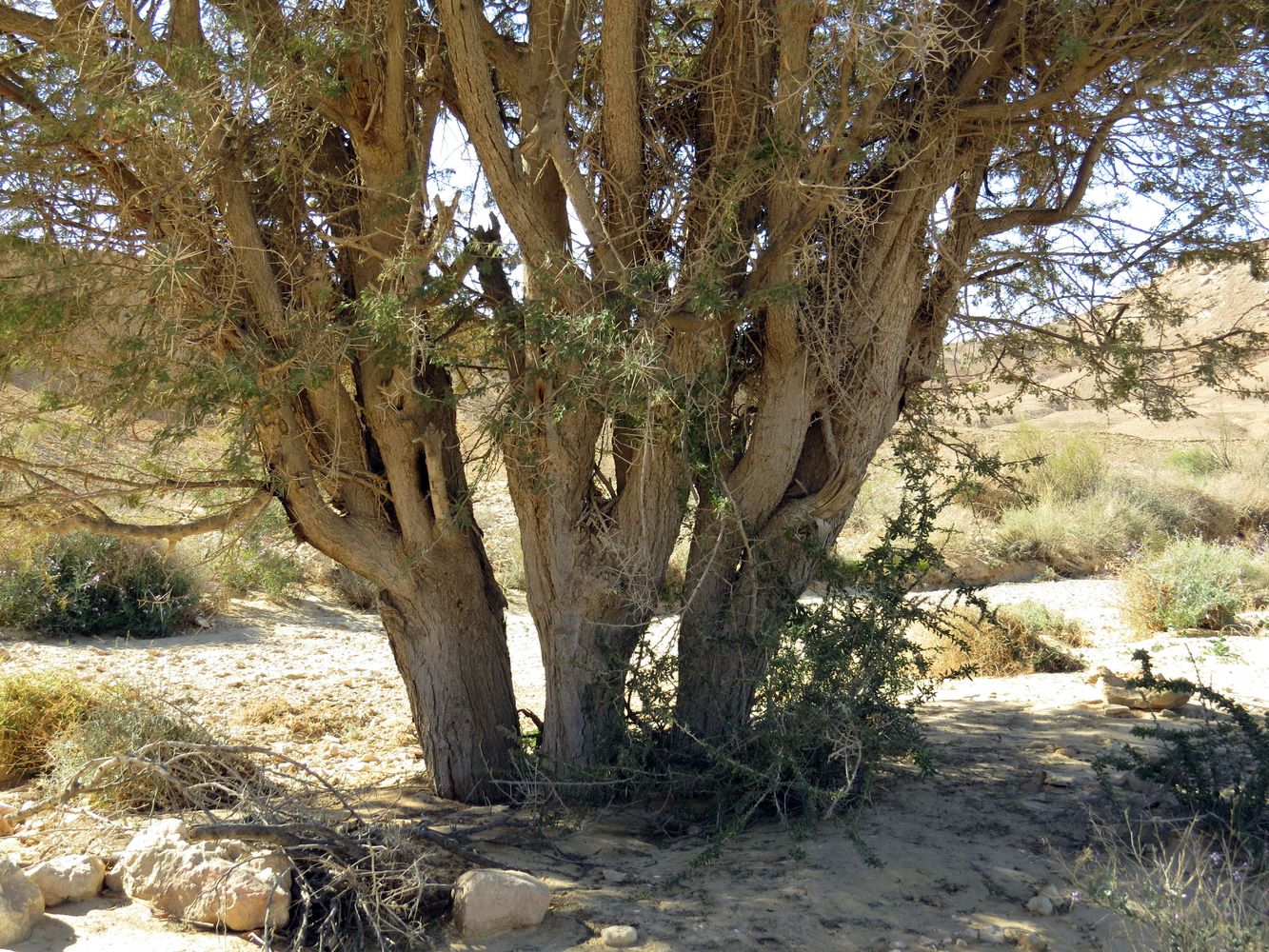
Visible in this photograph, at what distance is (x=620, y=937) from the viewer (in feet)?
13.0

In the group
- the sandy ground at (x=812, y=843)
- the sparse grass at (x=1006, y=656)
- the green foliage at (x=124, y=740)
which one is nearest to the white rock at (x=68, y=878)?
the sandy ground at (x=812, y=843)

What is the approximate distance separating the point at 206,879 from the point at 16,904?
60 cm

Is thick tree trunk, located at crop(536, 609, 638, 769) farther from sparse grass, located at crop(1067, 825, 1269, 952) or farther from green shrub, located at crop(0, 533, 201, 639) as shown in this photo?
green shrub, located at crop(0, 533, 201, 639)

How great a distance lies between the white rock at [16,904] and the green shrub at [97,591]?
6.39 metres

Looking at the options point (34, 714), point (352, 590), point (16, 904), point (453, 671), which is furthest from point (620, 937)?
point (352, 590)

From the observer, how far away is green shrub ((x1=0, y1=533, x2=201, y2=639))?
405 inches

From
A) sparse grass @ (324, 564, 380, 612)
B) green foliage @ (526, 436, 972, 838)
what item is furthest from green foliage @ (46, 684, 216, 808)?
sparse grass @ (324, 564, 380, 612)

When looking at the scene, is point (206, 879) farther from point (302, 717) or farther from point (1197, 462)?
point (1197, 462)

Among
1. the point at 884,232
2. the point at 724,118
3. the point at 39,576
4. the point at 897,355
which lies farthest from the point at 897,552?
the point at 39,576

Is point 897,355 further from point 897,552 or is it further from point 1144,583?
point 1144,583

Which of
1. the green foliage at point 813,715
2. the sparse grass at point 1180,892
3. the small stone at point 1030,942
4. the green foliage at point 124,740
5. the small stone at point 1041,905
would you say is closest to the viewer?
the sparse grass at point 1180,892

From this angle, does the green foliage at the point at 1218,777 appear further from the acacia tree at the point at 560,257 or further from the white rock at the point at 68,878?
the white rock at the point at 68,878

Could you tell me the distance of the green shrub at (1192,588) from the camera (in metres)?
10.5

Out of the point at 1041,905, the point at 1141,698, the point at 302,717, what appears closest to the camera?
the point at 1041,905
